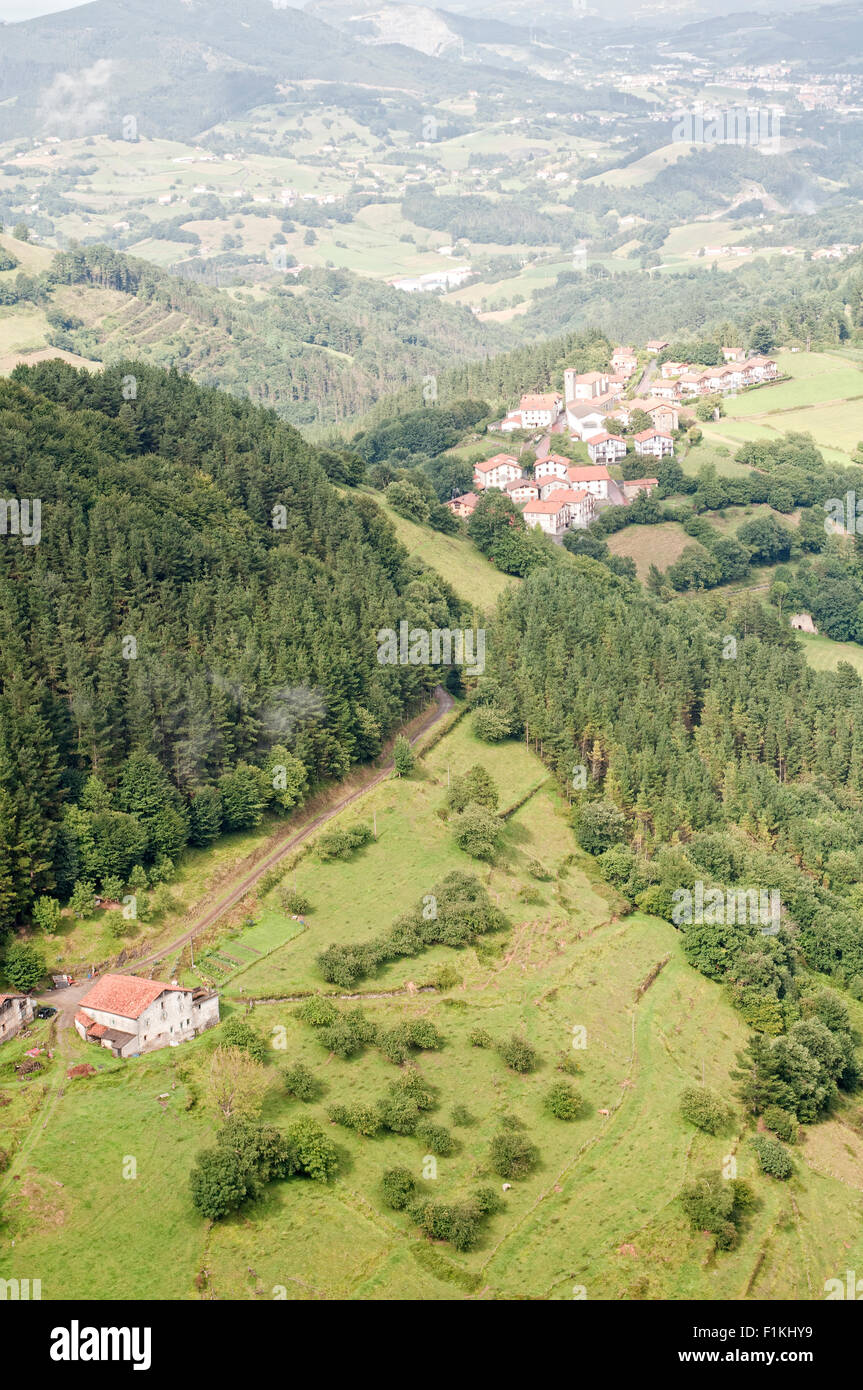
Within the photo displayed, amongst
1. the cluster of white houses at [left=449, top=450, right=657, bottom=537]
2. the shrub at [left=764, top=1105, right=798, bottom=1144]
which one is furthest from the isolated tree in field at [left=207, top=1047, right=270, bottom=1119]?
the cluster of white houses at [left=449, top=450, right=657, bottom=537]

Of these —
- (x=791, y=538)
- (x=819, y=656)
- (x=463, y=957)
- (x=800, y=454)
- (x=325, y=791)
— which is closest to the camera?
(x=463, y=957)

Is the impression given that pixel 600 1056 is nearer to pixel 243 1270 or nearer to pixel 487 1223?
pixel 487 1223

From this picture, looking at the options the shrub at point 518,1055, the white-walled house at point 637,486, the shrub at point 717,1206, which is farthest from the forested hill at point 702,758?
the white-walled house at point 637,486

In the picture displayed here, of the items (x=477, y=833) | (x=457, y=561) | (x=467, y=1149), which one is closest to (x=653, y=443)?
(x=457, y=561)

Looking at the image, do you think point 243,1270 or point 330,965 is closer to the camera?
point 243,1270

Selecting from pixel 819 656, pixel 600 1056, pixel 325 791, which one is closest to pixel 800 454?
pixel 819 656

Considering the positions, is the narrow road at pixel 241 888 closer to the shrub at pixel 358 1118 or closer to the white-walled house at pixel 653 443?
the shrub at pixel 358 1118
